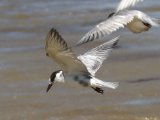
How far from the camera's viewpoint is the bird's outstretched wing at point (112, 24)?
21.0 feet

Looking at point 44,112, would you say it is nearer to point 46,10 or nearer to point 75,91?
point 75,91

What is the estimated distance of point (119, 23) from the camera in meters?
6.76

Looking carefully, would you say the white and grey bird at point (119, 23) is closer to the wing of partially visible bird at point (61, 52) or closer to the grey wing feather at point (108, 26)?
the grey wing feather at point (108, 26)

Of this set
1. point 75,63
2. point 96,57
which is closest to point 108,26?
point 75,63

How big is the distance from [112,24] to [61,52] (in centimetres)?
73

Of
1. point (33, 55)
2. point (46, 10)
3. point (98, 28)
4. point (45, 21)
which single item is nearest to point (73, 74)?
point (98, 28)

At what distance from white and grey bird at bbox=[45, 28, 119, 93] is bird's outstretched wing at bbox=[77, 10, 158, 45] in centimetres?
22

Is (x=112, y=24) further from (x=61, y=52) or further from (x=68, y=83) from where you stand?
(x=68, y=83)

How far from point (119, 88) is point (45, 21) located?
358cm

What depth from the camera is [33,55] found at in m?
9.24

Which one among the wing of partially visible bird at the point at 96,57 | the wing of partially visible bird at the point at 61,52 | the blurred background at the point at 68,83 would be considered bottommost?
the blurred background at the point at 68,83

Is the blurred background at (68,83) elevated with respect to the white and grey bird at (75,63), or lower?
lower

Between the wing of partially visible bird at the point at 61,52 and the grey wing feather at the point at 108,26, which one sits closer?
the wing of partially visible bird at the point at 61,52

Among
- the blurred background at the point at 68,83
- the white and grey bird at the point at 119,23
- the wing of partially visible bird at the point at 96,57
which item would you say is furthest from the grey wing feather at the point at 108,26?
the blurred background at the point at 68,83
